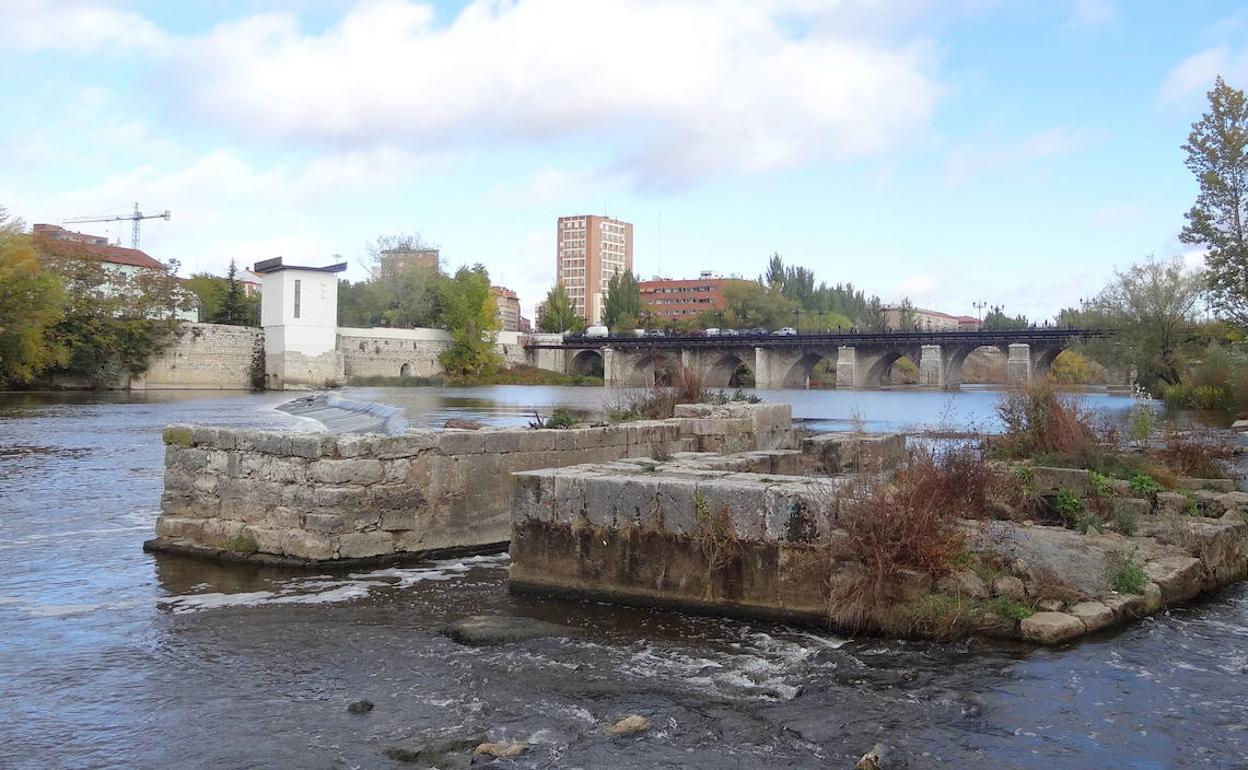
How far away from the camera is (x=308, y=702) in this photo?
6035mm

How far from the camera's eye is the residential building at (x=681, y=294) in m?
170

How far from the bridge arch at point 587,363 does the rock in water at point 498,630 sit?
92.9m

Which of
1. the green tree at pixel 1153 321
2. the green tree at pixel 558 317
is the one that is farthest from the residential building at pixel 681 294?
the green tree at pixel 1153 321

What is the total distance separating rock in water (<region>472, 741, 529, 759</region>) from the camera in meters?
5.16

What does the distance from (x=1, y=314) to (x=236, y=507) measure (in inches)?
1803

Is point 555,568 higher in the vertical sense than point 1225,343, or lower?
lower

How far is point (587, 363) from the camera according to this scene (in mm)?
103312

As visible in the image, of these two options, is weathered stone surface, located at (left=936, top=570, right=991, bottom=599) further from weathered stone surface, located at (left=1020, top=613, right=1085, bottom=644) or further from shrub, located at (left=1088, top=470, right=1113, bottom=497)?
shrub, located at (left=1088, top=470, right=1113, bottom=497)

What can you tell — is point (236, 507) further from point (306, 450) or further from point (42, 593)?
point (42, 593)

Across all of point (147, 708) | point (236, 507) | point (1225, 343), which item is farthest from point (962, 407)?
point (147, 708)

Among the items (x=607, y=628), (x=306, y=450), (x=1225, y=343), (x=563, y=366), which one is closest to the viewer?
(x=607, y=628)

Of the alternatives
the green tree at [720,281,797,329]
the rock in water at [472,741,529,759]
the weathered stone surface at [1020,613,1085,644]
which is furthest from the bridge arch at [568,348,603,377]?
the rock in water at [472,741,529,759]

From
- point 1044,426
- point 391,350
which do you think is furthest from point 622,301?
point 1044,426

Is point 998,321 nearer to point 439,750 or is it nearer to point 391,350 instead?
point 391,350
